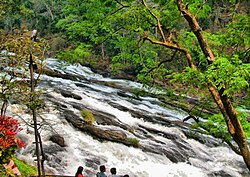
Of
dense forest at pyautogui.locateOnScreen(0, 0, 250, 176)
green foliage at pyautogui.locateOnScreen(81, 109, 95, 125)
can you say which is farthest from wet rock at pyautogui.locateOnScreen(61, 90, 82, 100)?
dense forest at pyautogui.locateOnScreen(0, 0, 250, 176)

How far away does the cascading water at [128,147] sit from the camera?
11.6 metres

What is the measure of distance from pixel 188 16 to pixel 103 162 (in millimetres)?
7174

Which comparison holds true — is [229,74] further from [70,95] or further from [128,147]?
[70,95]

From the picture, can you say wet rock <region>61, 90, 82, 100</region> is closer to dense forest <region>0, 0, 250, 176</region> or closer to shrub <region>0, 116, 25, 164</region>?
dense forest <region>0, 0, 250, 176</region>

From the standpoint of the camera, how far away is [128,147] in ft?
43.7

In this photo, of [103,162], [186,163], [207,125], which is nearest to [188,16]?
[207,125]

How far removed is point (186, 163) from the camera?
13.3 metres

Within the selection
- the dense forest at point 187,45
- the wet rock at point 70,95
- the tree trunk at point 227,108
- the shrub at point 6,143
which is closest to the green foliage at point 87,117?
the wet rock at point 70,95

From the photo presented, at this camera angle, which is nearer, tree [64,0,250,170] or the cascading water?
tree [64,0,250,170]

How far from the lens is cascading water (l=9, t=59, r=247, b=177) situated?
11.6m

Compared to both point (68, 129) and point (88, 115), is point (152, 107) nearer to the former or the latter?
point (88, 115)

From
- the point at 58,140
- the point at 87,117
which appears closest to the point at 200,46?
the point at 58,140

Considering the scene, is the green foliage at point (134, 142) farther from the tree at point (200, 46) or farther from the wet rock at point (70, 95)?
the tree at point (200, 46)

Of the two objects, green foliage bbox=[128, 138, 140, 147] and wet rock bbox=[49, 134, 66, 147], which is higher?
wet rock bbox=[49, 134, 66, 147]
